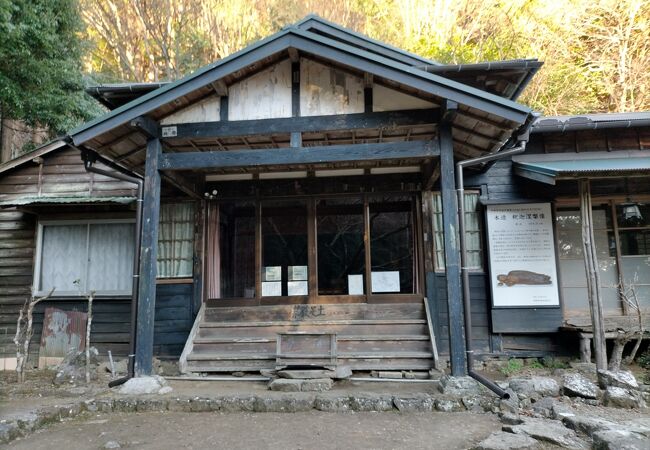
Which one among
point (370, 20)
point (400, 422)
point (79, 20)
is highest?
point (370, 20)

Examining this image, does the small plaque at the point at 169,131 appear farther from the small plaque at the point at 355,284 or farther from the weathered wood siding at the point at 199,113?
the small plaque at the point at 355,284

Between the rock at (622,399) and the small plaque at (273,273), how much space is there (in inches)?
197

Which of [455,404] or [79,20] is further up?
[79,20]

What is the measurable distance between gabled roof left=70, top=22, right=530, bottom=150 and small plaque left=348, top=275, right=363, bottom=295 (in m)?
3.53

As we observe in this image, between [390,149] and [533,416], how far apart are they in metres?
3.47

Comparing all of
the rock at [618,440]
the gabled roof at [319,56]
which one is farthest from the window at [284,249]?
the rock at [618,440]

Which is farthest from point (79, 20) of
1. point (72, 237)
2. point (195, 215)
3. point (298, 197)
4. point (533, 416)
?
point (533, 416)

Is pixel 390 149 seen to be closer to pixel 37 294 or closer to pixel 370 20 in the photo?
pixel 37 294

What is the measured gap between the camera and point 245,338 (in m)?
6.84

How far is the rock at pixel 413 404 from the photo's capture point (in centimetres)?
474

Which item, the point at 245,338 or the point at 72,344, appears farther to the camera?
the point at 72,344

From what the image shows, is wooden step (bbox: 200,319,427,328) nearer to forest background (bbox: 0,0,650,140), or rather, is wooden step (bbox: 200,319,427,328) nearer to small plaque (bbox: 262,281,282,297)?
small plaque (bbox: 262,281,282,297)

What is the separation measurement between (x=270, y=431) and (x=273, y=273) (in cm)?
357

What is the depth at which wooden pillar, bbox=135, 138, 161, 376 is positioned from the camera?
17.7 ft
